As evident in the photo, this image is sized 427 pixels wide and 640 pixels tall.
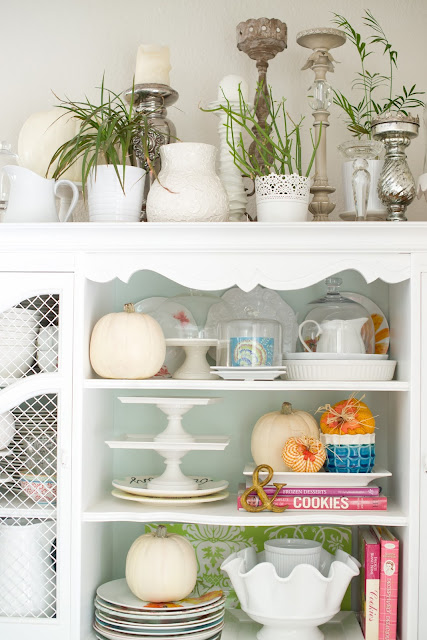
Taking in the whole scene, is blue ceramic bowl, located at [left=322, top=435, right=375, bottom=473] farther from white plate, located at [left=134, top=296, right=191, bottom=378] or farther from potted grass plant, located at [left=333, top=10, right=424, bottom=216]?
potted grass plant, located at [left=333, top=10, right=424, bottom=216]

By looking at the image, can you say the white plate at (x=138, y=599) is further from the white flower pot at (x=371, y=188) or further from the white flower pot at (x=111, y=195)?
the white flower pot at (x=371, y=188)

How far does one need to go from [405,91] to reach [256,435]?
40.6 inches

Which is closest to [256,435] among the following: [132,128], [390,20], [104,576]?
[104,576]

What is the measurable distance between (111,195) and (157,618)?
1.03 m

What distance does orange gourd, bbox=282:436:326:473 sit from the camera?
6.13 feet

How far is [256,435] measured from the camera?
198 cm

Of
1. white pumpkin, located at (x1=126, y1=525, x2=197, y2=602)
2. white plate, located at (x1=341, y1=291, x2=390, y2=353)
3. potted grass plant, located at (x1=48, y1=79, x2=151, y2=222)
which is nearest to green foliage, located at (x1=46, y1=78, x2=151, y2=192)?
potted grass plant, located at (x1=48, y1=79, x2=151, y2=222)

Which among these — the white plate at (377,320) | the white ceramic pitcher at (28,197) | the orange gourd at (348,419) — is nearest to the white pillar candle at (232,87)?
the white ceramic pitcher at (28,197)

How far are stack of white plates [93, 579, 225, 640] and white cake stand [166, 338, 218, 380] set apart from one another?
0.55 meters

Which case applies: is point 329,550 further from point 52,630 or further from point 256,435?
point 52,630

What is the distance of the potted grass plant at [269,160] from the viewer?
1.88 meters

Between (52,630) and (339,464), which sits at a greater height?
(339,464)

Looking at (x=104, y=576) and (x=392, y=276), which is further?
(x=104, y=576)

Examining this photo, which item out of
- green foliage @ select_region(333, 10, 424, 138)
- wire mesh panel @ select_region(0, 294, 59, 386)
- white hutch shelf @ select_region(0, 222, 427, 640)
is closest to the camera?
white hutch shelf @ select_region(0, 222, 427, 640)
